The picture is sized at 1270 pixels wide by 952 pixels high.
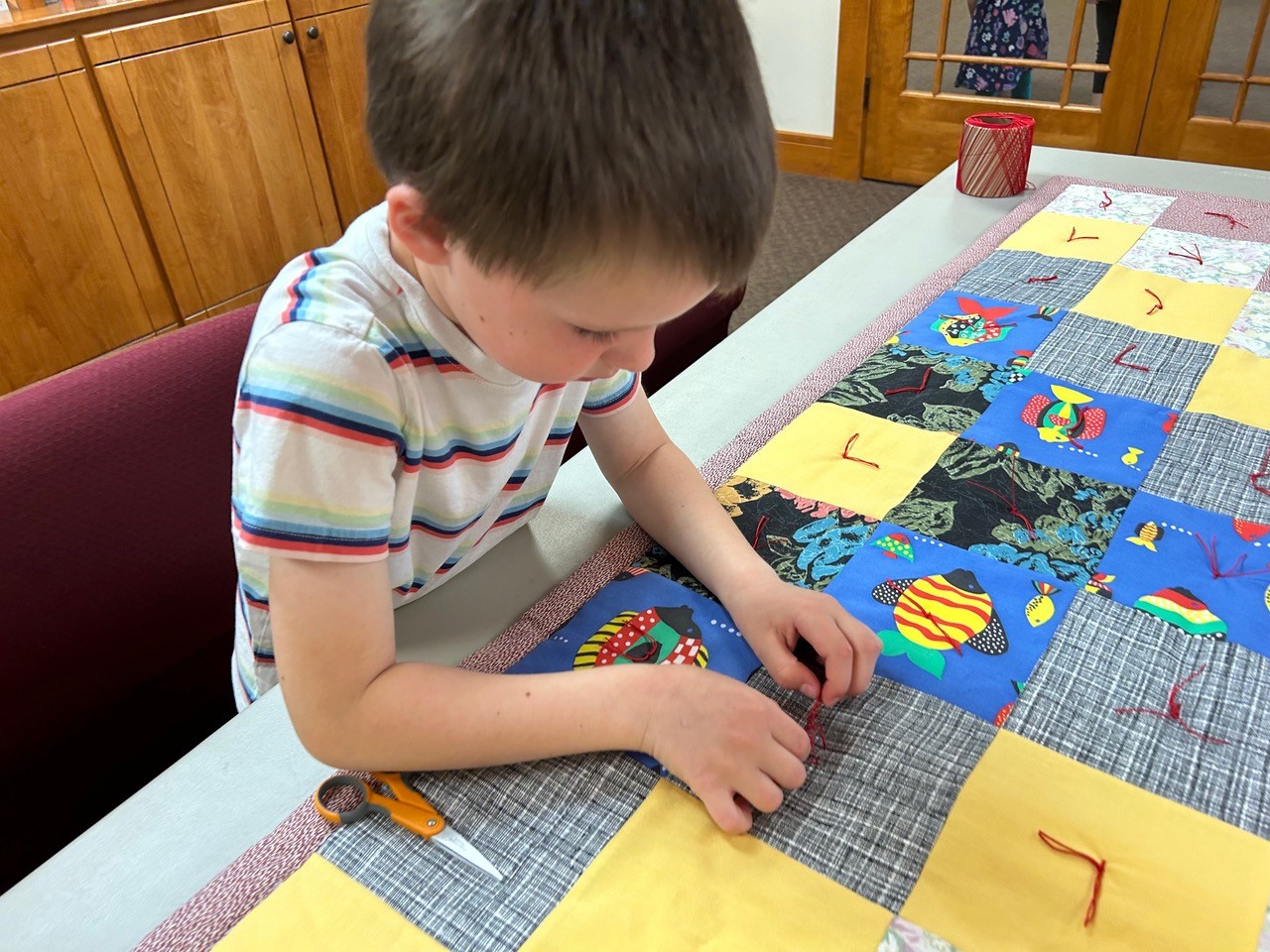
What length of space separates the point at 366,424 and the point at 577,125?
0.21 meters

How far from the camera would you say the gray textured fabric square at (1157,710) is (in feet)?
1.58

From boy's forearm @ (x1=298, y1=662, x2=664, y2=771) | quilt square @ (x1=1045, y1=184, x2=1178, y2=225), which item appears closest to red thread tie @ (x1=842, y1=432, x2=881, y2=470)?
boy's forearm @ (x1=298, y1=662, x2=664, y2=771)

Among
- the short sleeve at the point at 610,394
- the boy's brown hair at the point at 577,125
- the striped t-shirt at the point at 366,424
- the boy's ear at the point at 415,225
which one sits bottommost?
the short sleeve at the point at 610,394

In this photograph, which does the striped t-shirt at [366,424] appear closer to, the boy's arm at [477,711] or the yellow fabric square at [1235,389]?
the boy's arm at [477,711]

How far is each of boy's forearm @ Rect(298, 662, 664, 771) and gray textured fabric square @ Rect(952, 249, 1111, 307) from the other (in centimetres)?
69

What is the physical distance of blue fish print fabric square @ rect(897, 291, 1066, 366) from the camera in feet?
2.92

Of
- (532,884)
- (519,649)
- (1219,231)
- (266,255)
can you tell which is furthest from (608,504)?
(266,255)

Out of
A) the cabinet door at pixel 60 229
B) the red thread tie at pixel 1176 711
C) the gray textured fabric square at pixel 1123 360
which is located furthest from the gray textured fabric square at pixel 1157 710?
the cabinet door at pixel 60 229

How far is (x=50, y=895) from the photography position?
47 centimetres

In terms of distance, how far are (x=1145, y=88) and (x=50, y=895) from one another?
9.58 feet

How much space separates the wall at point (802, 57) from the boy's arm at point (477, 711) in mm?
2602

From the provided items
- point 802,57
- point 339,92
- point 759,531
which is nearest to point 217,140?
point 339,92

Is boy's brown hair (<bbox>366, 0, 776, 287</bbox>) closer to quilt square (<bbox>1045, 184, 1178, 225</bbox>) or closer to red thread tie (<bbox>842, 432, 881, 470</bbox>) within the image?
red thread tie (<bbox>842, 432, 881, 470</bbox>)

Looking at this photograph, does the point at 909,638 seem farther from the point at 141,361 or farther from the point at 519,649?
the point at 141,361
